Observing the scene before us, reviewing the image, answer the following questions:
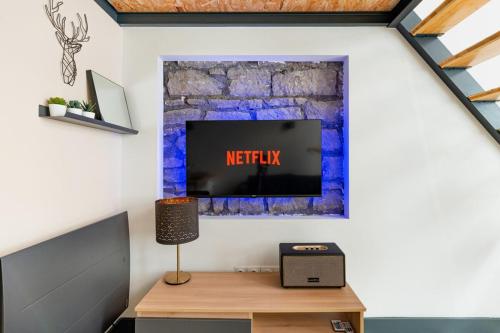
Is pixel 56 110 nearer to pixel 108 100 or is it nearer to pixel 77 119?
pixel 77 119

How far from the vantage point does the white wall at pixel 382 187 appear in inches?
76.9

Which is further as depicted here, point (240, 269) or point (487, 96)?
point (240, 269)

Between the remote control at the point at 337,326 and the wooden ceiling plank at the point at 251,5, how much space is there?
208 centimetres

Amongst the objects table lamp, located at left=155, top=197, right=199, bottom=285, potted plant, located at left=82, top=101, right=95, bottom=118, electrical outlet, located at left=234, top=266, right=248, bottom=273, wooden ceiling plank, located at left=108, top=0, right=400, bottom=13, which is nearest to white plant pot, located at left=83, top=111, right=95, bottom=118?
potted plant, located at left=82, top=101, right=95, bottom=118

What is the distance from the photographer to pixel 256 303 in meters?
1.54

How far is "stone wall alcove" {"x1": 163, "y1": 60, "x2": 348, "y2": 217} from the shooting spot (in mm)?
2096

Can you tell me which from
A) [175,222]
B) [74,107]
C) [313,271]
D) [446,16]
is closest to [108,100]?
[74,107]

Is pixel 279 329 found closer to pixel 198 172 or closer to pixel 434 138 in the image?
pixel 198 172

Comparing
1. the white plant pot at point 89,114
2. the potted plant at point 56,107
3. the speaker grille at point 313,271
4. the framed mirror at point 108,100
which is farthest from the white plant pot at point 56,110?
the speaker grille at point 313,271

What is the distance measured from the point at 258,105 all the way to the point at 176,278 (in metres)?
1.38

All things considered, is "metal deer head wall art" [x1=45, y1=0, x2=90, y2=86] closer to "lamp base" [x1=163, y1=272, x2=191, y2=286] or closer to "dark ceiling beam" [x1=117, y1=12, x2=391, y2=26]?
"dark ceiling beam" [x1=117, y1=12, x2=391, y2=26]

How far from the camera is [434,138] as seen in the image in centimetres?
196

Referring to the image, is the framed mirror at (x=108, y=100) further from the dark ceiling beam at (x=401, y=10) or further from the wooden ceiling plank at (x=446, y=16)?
the wooden ceiling plank at (x=446, y=16)

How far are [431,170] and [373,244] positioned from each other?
26.9 inches
